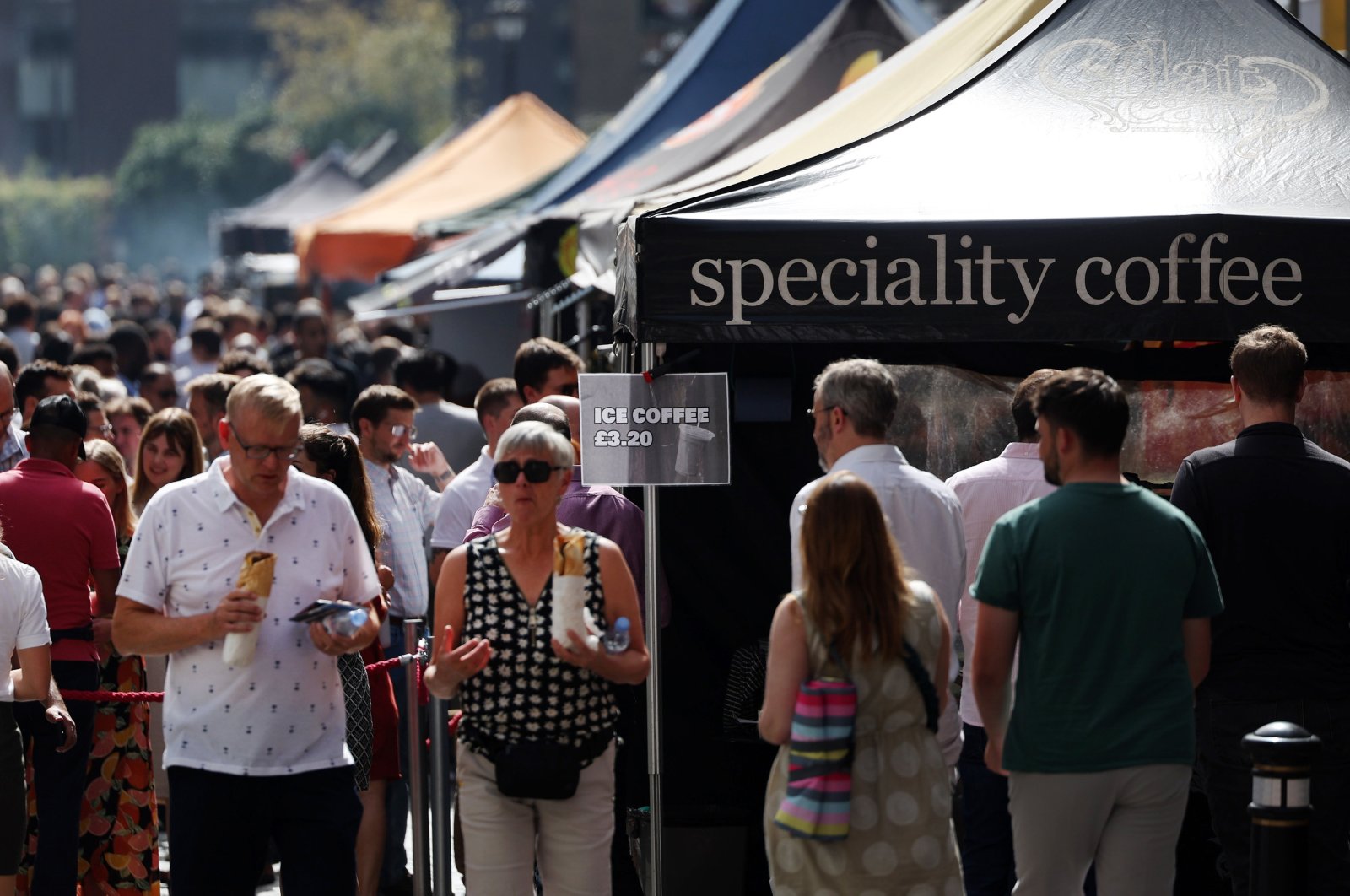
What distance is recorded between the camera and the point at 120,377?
1408 centimetres

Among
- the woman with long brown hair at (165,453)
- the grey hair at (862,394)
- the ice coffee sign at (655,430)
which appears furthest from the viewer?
the woman with long brown hair at (165,453)

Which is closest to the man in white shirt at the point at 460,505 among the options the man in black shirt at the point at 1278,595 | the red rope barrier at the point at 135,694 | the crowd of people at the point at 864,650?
the red rope barrier at the point at 135,694

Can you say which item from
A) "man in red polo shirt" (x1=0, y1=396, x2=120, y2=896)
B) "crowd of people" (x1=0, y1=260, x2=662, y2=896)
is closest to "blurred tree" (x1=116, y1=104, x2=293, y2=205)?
"crowd of people" (x1=0, y1=260, x2=662, y2=896)

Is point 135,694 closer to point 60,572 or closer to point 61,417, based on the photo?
point 60,572

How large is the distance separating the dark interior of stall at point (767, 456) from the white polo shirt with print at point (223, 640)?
2044 mm

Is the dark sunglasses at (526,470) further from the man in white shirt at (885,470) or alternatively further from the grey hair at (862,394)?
the grey hair at (862,394)

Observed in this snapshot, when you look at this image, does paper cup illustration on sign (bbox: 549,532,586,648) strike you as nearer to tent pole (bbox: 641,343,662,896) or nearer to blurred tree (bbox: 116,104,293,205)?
tent pole (bbox: 641,343,662,896)

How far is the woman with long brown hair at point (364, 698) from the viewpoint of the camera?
21.3 ft

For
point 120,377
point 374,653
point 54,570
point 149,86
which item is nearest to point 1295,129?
point 374,653

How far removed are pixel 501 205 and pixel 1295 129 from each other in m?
11.4

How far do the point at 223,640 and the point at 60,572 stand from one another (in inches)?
69.8

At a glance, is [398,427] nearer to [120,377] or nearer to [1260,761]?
[1260,761]

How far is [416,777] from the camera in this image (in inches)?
260

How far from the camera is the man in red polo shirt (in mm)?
6629
